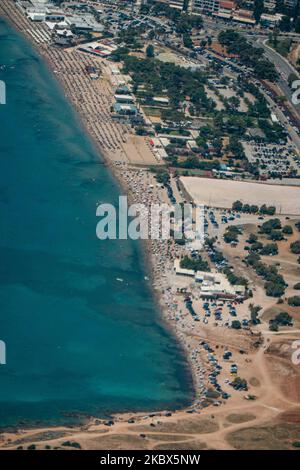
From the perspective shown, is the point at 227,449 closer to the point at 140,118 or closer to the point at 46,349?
the point at 46,349

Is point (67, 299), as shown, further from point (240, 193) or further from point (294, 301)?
point (240, 193)

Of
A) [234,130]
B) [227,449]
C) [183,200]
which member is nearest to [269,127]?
[234,130]

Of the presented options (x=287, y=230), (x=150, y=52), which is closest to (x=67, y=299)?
(x=287, y=230)

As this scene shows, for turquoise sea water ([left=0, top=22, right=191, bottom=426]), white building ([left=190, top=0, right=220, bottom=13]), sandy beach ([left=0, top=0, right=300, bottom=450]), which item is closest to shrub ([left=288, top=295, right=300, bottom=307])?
sandy beach ([left=0, top=0, right=300, bottom=450])

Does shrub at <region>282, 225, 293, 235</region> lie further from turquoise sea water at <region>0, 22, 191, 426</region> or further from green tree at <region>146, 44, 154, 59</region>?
green tree at <region>146, 44, 154, 59</region>

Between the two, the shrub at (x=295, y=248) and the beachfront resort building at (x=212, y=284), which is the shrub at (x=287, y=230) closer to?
the shrub at (x=295, y=248)
